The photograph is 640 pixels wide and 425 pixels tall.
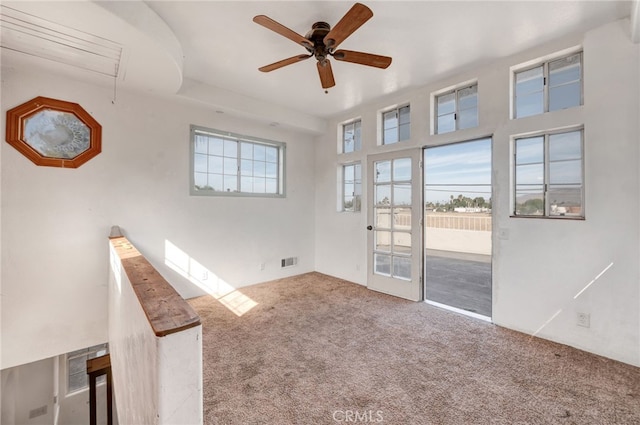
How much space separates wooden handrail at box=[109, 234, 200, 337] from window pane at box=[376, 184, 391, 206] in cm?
333

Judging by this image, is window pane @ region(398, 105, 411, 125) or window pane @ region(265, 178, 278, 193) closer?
window pane @ region(398, 105, 411, 125)

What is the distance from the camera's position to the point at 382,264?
4184 mm

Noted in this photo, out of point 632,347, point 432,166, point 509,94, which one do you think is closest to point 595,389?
point 632,347

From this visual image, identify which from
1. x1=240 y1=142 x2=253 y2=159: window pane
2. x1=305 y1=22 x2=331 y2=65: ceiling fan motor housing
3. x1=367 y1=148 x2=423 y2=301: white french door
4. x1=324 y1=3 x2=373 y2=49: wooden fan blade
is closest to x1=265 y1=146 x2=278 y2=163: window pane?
x1=240 y1=142 x2=253 y2=159: window pane

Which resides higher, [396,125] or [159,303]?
[396,125]

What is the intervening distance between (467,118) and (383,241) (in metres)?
2.01

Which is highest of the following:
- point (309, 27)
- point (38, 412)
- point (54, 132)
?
point (309, 27)

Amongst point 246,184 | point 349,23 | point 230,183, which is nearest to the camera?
point 349,23

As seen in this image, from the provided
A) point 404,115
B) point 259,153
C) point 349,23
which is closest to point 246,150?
point 259,153

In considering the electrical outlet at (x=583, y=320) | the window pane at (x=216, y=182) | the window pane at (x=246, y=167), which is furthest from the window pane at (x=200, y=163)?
the electrical outlet at (x=583, y=320)

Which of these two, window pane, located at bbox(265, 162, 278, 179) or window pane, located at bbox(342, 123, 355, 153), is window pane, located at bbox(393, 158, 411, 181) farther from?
window pane, located at bbox(265, 162, 278, 179)

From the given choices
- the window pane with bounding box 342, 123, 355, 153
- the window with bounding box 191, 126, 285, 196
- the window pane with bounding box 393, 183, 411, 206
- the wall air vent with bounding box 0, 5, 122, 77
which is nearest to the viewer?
the wall air vent with bounding box 0, 5, 122, 77

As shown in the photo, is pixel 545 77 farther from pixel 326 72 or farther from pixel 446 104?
pixel 326 72

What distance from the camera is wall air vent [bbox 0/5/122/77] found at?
6.64ft
